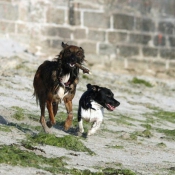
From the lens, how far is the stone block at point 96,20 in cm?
1967

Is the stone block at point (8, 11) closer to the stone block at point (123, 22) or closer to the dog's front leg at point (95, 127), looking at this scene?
the stone block at point (123, 22)

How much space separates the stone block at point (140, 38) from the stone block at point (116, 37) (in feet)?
0.58

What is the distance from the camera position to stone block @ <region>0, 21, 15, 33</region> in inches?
744

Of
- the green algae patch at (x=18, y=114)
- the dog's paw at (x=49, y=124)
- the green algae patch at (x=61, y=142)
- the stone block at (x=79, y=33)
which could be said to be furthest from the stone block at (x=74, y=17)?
the green algae patch at (x=61, y=142)

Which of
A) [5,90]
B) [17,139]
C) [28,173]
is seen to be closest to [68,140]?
[17,139]

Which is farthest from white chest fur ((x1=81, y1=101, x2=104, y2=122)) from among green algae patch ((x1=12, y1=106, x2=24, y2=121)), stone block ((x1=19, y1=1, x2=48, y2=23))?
stone block ((x1=19, y1=1, x2=48, y2=23))

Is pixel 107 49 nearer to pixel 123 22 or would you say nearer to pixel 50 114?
pixel 123 22

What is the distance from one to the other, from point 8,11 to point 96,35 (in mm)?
2367

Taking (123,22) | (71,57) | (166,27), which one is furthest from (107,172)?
(166,27)

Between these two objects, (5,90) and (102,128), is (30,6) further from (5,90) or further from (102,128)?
(102,128)

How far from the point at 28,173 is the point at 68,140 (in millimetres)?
1994

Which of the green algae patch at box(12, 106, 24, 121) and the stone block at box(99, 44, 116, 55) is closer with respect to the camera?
the green algae patch at box(12, 106, 24, 121)

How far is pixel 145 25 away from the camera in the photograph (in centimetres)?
2027

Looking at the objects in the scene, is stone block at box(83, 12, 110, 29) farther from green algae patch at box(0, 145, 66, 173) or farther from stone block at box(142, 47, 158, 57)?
green algae patch at box(0, 145, 66, 173)
